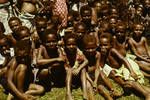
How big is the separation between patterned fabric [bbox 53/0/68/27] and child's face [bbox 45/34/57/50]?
1.72 meters

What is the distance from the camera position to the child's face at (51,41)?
23.6 feet

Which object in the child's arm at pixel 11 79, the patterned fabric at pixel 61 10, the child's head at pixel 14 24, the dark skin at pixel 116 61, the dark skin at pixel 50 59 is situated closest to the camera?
the child's arm at pixel 11 79

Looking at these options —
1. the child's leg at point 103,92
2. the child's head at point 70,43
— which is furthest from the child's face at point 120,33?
the child's leg at point 103,92

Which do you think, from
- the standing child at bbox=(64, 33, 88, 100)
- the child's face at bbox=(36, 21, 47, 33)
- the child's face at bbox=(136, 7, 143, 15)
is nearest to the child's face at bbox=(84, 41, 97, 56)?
the standing child at bbox=(64, 33, 88, 100)

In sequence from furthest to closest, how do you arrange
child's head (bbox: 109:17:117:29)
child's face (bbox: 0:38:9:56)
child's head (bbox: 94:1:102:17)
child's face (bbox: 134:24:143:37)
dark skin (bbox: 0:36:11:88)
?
child's head (bbox: 94:1:102:17), child's face (bbox: 134:24:143:37), child's head (bbox: 109:17:117:29), child's face (bbox: 0:38:9:56), dark skin (bbox: 0:36:11:88)

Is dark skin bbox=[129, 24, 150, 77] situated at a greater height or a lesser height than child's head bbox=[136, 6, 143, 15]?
lesser

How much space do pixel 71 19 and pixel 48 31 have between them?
1603 mm

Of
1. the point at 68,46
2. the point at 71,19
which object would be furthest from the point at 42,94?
the point at 71,19

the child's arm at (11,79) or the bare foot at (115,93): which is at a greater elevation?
the child's arm at (11,79)

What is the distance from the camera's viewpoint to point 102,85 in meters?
7.36

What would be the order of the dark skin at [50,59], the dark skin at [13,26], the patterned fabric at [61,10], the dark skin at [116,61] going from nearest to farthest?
the dark skin at [50,59], the dark skin at [116,61], the dark skin at [13,26], the patterned fabric at [61,10]

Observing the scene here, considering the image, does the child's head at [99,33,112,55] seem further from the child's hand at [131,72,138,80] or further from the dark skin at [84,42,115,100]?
the child's hand at [131,72,138,80]

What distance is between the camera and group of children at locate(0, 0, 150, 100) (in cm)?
704

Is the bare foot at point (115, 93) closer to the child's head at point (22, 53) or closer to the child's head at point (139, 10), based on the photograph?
the child's head at point (22, 53)
